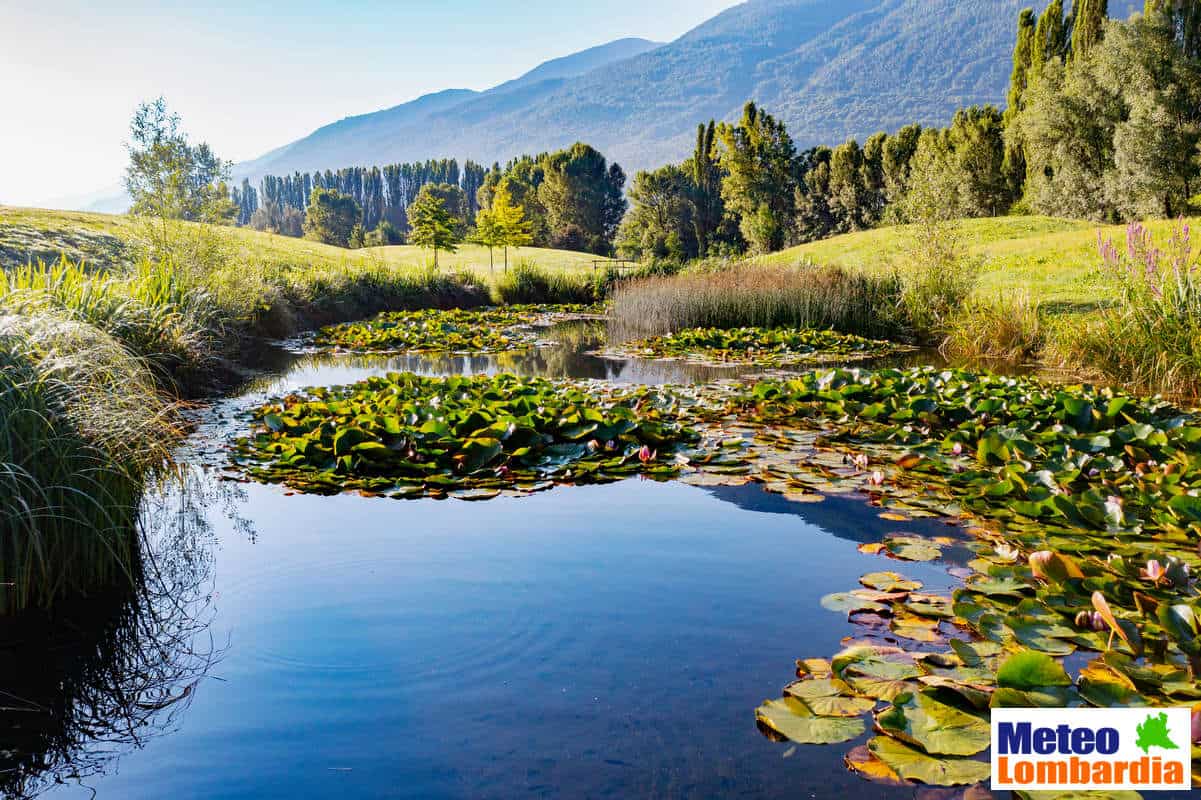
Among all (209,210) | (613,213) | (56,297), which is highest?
(613,213)

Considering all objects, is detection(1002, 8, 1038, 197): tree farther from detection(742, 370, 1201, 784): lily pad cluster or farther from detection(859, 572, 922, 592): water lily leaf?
detection(859, 572, 922, 592): water lily leaf

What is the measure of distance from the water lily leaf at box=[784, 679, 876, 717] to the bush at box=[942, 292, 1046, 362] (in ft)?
33.2

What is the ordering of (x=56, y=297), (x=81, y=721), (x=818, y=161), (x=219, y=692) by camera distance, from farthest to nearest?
(x=818, y=161) < (x=56, y=297) < (x=219, y=692) < (x=81, y=721)

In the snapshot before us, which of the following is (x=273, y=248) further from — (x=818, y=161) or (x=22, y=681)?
(x=818, y=161)

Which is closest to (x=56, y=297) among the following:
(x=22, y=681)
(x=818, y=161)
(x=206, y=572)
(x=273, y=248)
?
(x=206, y=572)

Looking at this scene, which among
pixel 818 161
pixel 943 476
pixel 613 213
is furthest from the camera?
pixel 613 213

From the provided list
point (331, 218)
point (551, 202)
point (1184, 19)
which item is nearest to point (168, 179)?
point (1184, 19)

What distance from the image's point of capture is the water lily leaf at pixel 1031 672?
2.10m

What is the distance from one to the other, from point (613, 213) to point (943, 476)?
57561mm

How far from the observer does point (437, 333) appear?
14055 mm

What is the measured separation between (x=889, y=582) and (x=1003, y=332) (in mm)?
9410

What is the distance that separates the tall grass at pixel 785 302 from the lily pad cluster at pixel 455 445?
28.4 feet

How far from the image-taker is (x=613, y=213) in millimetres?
60281

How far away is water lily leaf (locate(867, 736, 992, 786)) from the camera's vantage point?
1873 mm
